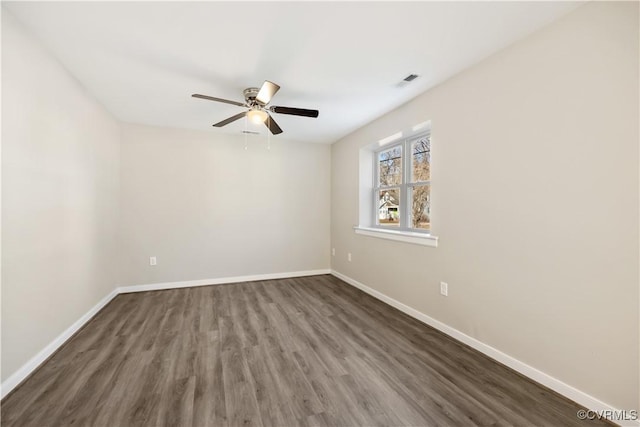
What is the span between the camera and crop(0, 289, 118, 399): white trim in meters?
1.70

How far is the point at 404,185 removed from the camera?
11.6 feet

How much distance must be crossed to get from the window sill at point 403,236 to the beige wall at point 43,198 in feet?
10.6

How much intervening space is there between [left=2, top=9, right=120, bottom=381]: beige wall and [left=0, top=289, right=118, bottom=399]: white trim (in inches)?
1.7

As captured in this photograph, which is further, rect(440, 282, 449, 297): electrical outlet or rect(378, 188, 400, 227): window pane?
rect(378, 188, 400, 227): window pane

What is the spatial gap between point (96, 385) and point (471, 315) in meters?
2.85

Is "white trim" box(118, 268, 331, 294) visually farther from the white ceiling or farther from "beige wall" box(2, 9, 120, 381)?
the white ceiling

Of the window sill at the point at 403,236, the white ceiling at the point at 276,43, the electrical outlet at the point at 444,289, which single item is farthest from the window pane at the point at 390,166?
the electrical outlet at the point at 444,289

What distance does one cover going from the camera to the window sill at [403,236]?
8.93ft

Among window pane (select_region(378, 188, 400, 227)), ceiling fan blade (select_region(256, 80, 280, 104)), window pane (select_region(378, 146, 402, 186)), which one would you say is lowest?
window pane (select_region(378, 188, 400, 227))

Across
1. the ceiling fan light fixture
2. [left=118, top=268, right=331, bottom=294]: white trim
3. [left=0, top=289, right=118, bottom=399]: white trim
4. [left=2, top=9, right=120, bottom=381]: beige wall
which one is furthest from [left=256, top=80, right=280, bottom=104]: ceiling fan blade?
[left=118, top=268, right=331, bottom=294]: white trim

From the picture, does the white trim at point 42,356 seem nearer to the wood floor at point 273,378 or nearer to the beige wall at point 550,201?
the wood floor at point 273,378

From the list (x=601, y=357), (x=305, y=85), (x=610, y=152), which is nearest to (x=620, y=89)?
(x=610, y=152)

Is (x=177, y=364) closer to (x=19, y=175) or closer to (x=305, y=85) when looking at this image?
(x=19, y=175)

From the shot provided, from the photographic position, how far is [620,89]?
1.46 metres
